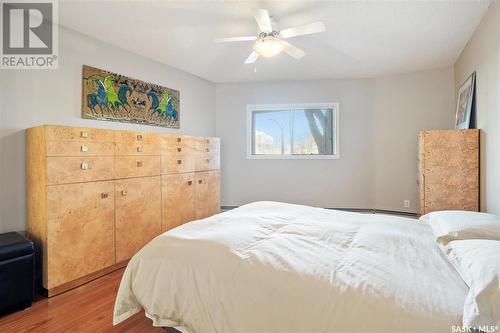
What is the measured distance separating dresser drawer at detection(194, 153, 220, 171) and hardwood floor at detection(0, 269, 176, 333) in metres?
1.90

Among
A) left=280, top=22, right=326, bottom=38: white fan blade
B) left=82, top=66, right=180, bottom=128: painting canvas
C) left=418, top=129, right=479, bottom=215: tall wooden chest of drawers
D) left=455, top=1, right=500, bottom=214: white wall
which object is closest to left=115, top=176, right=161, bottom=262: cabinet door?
left=82, top=66, right=180, bottom=128: painting canvas

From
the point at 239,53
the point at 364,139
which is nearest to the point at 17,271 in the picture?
the point at 239,53

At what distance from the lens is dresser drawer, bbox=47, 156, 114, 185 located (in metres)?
2.31

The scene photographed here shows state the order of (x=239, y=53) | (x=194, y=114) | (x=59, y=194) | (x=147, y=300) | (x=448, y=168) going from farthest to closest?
(x=194, y=114) → (x=239, y=53) → (x=448, y=168) → (x=59, y=194) → (x=147, y=300)

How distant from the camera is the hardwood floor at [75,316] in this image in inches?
73.9

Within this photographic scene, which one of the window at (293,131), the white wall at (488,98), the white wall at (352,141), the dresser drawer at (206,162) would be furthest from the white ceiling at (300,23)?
the dresser drawer at (206,162)

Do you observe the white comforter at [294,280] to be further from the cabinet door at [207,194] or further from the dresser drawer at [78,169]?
the cabinet door at [207,194]

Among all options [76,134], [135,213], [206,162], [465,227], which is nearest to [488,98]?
[465,227]

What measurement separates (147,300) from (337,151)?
12.9ft

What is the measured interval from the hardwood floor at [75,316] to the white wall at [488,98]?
3.00 m

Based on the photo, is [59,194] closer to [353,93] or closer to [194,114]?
[194,114]

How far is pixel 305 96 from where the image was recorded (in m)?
4.85

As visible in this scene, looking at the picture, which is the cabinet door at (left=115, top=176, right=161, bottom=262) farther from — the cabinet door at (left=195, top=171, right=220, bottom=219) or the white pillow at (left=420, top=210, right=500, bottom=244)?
the white pillow at (left=420, top=210, right=500, bottom=244)

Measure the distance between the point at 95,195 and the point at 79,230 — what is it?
0.33 metres
